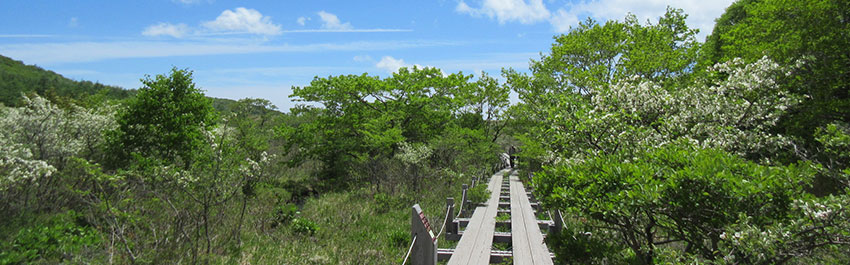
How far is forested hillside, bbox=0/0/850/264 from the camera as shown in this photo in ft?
13.5

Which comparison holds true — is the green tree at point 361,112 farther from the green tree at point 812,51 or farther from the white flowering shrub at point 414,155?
the green tree at point 812,51

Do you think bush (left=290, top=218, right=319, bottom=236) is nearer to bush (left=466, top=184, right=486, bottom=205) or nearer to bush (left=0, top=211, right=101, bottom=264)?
bush (left=0, top=211, right=101, bottom=264)

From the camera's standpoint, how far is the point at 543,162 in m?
15.4

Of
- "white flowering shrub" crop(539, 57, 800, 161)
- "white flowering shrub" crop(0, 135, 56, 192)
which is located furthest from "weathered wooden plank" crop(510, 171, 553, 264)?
"white flowering shrub" crop(0, 135, 56, 192)

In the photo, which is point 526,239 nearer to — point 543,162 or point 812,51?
point 543,162

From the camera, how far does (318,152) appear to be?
80.8 ft

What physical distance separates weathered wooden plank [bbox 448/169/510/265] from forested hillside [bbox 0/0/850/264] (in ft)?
4.57

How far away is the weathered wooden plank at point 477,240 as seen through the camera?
22.0 feet

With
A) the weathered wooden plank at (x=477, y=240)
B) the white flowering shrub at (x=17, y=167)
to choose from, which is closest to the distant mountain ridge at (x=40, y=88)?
the white flowering shrub at (x=17, y=167)

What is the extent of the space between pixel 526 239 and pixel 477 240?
102 cm

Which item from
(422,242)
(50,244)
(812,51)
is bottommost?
(50,244)

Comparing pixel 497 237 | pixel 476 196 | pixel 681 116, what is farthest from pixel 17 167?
pixel 681 116

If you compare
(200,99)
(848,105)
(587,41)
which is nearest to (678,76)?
(587,41)

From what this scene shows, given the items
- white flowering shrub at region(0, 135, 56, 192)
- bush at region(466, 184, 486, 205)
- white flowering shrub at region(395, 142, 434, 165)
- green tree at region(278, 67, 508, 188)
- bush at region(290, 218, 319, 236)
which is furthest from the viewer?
green tree at region(278, 67, 508, 188)
